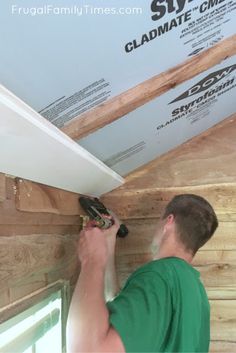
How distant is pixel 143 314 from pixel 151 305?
37 mm

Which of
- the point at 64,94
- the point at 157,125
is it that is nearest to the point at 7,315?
the point at 64,94

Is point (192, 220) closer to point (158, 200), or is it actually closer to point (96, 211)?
point (96, 211)

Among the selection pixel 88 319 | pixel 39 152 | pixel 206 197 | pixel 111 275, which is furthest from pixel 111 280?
pixel 39 152

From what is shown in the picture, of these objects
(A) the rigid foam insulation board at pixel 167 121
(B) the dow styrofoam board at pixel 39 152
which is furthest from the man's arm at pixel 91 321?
(A) the rigid foam insulation board at pixel 167 121

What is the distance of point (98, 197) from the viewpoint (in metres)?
2.21

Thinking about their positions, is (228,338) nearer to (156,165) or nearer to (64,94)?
(156,165)

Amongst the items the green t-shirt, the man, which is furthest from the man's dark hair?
the green t-shirt

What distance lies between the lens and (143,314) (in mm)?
1139

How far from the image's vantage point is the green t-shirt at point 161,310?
3.68 feet

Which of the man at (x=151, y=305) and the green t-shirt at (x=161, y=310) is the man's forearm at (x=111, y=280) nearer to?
the man at (x=151, y=305)

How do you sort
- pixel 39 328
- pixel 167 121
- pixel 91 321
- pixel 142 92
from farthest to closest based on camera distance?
pixel 167 121, pixel 39 328, pixel 142 92, pixel 91 321

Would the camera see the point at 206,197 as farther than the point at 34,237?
Yes

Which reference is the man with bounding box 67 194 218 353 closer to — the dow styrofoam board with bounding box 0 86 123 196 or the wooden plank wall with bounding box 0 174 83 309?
the wooden plank wall with bounding box 0 174 83 309

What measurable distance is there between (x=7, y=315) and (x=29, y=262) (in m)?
0.22
